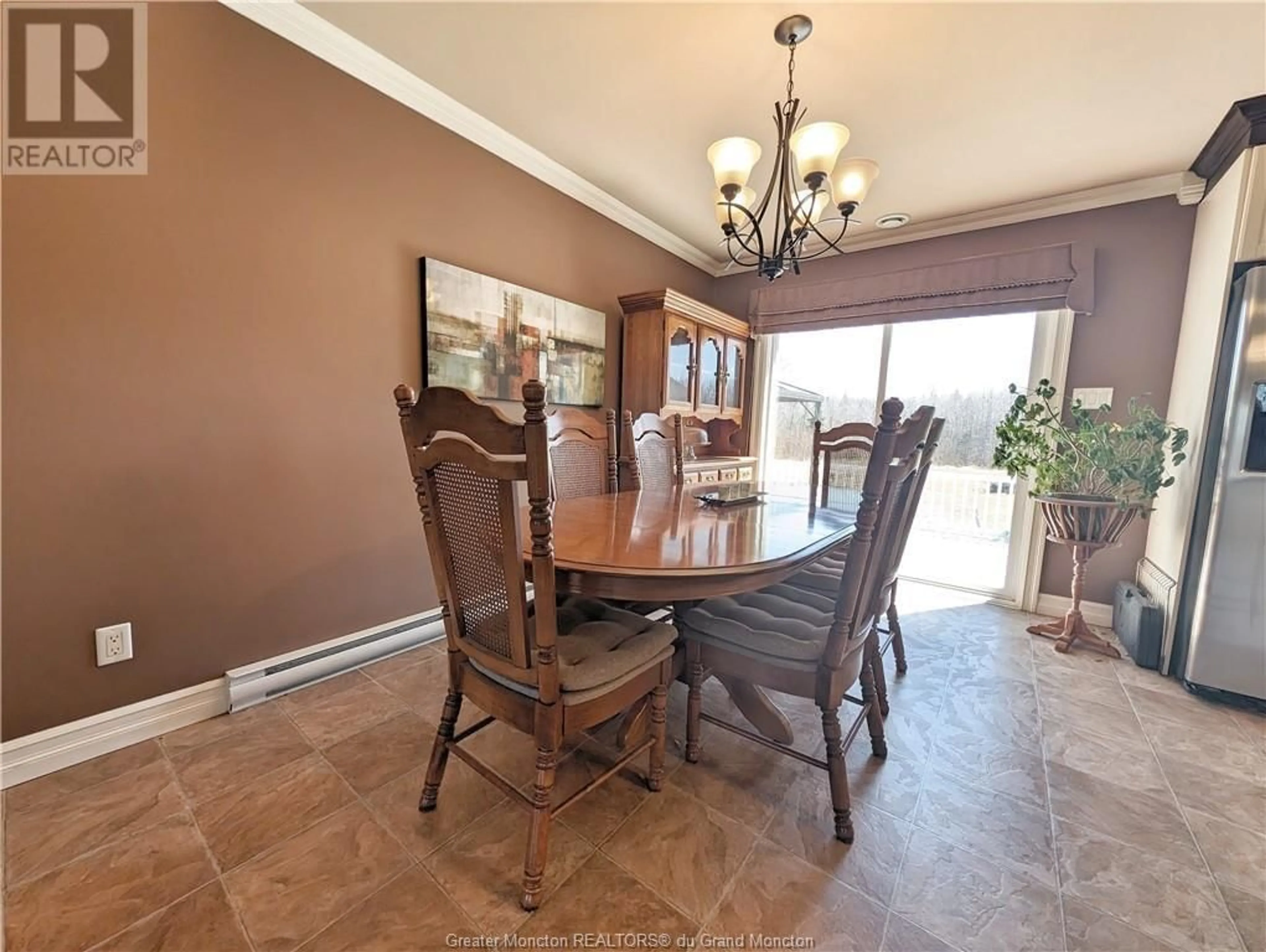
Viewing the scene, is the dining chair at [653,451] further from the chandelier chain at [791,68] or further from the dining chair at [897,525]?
the chandelier chain at [791,68]

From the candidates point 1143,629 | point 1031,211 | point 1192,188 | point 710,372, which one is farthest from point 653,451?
point 1192,188

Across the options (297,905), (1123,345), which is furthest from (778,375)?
(297,905)

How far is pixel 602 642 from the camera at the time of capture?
1.29m

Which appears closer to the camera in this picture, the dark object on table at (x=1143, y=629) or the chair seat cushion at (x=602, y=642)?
the chair seat cushion at (x=602, y=642)

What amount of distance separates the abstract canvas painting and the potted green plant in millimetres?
2427

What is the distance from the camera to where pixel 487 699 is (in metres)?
1.20

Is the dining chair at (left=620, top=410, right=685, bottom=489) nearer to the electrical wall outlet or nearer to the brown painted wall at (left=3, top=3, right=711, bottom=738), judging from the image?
the brown painted wall at (left=3, top=3, right=711, bottom=738)

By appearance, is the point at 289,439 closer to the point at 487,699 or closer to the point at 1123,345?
the point at 487,699

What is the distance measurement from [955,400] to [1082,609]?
1475 millimetres

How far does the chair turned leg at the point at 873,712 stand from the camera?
154 centimetres

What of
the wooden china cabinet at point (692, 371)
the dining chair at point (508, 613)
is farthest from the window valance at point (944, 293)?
the dining chair at point (508, 613)

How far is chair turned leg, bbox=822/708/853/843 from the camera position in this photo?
1.28 metres

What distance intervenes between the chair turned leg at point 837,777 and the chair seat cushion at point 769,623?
17 centimetres

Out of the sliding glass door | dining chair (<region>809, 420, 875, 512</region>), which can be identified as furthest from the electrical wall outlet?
the sliding glass door
